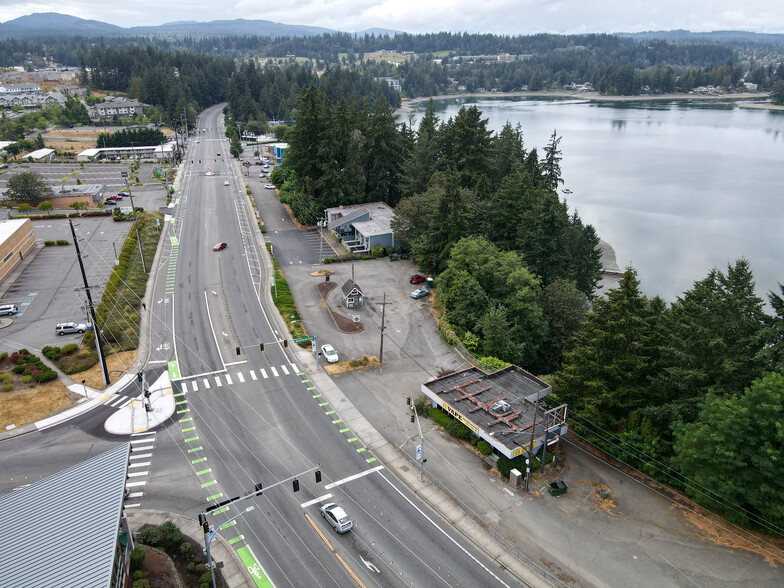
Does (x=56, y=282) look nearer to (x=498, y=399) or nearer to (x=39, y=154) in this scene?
(x=498, y=399)

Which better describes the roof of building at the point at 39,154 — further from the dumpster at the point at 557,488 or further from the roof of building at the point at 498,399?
the dumpster at the point at 557,488

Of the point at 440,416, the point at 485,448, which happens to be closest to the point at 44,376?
the point at 440,416

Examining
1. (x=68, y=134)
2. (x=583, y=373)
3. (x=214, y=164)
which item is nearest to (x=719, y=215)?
(x=583, y=373)

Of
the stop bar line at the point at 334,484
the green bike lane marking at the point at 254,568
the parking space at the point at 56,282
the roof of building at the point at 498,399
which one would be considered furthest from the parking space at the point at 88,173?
the green bike lane marking at the point at 254,568

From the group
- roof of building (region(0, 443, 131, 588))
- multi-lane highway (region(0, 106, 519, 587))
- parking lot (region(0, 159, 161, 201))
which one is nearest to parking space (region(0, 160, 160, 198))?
parking lot (region(0, 159, 161, 201))

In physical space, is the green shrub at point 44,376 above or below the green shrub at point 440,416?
above
